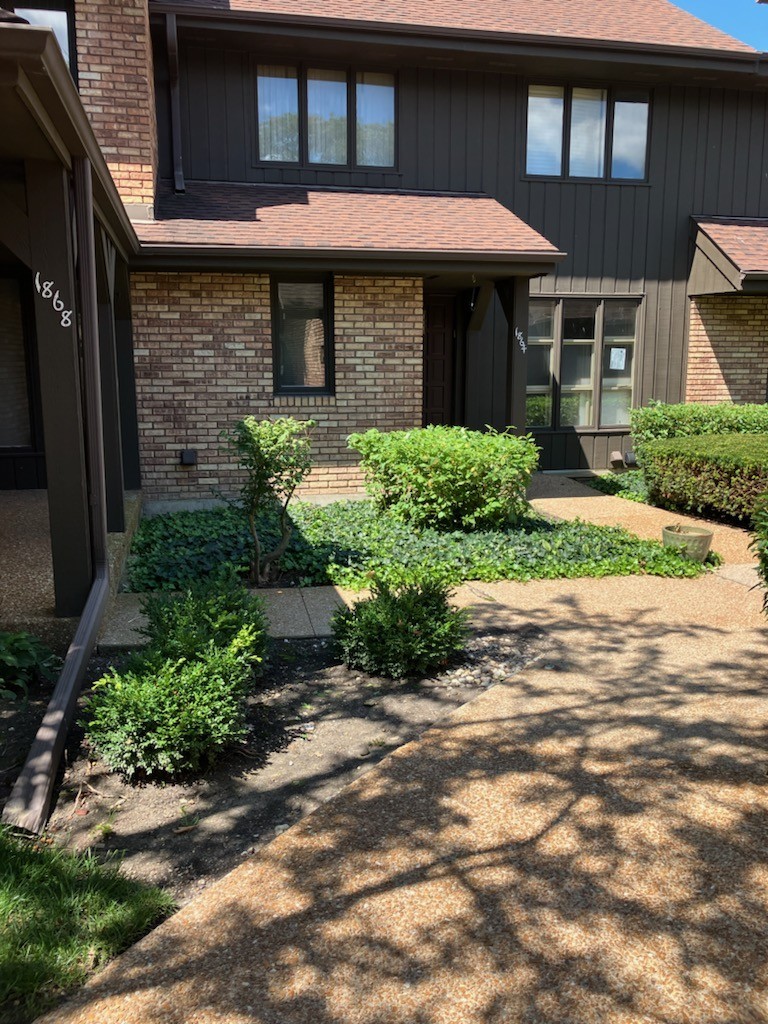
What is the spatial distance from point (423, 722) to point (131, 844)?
168 cm

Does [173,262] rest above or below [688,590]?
above

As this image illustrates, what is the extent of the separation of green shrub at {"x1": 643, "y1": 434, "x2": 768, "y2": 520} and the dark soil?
506cm

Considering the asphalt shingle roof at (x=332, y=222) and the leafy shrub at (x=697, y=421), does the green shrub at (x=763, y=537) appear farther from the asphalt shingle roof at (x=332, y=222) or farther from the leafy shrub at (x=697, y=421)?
the leafy shrub at (x=697, y=421)

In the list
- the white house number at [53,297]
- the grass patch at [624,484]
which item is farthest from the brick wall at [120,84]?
the grass patch at [624,484]

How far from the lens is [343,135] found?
11648mm

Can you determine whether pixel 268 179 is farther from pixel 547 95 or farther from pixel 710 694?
pixel 710 694

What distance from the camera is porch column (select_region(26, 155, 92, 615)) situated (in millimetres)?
4977

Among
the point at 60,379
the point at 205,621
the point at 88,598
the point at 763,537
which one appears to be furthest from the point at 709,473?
the point at 60,379

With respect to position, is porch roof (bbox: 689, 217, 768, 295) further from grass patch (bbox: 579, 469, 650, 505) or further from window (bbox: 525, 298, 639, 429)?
grass patch (bbox: 579, 469, 650, 505)

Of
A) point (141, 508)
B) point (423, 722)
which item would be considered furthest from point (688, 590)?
point (141, 508)

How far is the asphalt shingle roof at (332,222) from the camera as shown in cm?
962

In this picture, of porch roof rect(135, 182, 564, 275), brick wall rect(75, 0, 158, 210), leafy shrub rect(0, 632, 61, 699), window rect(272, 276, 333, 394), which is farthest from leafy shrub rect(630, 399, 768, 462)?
leafy shrub rect(0, 632, 61, 699)

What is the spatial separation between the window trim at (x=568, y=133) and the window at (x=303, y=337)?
12.7ft

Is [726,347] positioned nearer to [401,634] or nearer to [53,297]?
[401,634]
